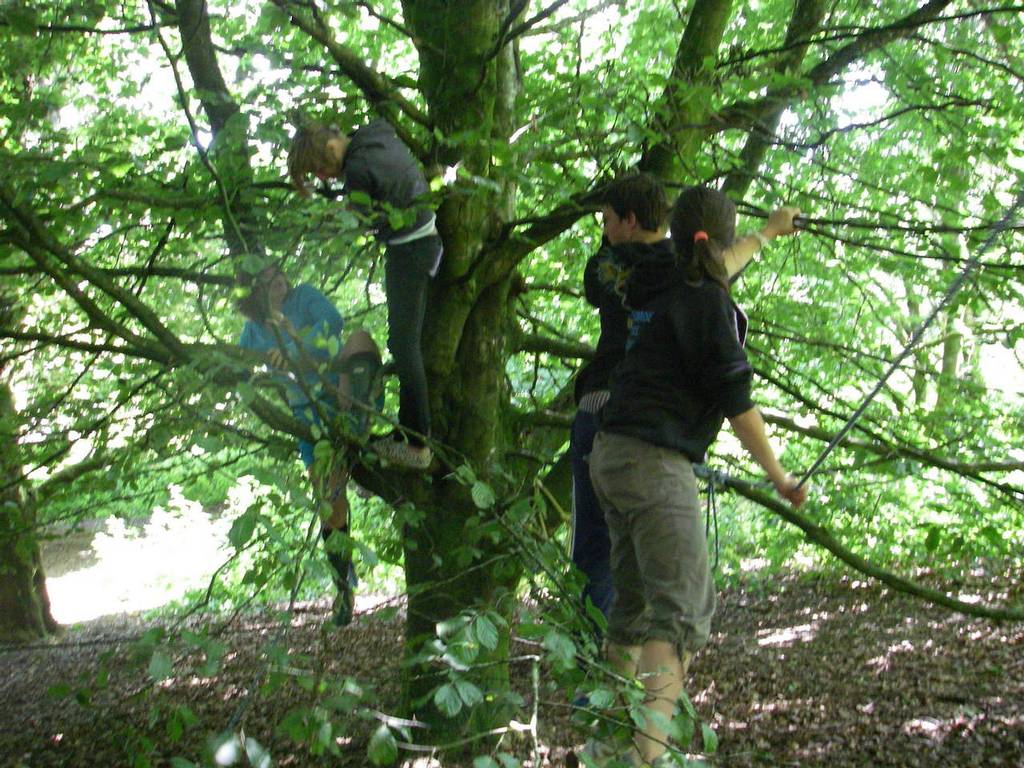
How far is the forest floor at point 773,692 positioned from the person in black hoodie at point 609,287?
0.65 meters

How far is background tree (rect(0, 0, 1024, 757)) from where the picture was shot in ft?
9.09

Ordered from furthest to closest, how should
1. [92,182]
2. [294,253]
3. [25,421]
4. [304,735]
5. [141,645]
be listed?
1. [25,421]
2. [92,182]
3. [294,253]
4. [141,645]
5. [304,735]

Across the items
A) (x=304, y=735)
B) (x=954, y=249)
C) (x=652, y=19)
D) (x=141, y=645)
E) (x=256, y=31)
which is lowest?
(x=304, y=735)

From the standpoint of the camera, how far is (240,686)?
5684mm

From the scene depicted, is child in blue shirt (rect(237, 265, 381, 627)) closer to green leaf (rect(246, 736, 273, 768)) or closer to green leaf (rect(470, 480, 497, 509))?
green leaf (rect(470, 480, 497, 509))

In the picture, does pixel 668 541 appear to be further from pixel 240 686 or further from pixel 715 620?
pixel 715 620

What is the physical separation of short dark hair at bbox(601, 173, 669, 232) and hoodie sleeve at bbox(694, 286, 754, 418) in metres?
0.46

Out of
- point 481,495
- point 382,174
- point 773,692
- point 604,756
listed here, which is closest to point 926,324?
point 481,495

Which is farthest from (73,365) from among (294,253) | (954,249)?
(954,249)

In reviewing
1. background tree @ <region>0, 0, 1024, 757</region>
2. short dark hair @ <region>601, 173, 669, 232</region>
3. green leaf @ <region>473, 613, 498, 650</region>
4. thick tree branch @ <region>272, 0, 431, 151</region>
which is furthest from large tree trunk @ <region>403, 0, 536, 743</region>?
green leaf @ <region>473, 613, 498, 650</region>

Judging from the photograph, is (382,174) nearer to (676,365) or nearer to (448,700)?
(676,365)

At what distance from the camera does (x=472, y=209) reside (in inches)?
149

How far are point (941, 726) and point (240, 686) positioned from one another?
3.92 metres

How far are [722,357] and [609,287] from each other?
72cm
